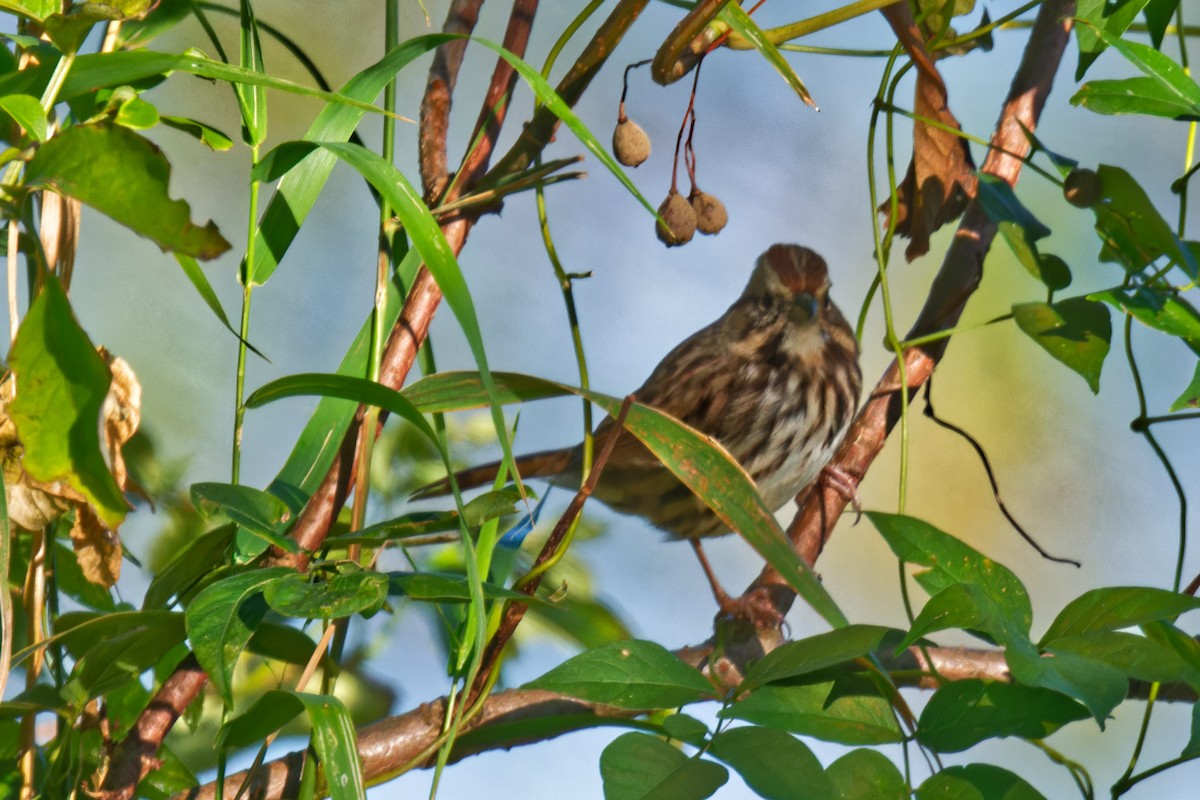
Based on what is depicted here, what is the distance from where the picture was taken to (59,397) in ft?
3.05

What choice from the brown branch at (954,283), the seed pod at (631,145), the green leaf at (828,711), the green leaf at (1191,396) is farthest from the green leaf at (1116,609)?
the seed pod at (631,145)

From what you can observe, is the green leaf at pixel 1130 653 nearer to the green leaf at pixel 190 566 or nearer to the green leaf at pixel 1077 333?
the green leaf at pixel 1077 333

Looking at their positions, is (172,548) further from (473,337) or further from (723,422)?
(723,422)

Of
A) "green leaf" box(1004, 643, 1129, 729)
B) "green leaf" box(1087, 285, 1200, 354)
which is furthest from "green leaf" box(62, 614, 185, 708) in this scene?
"green leaf" box(1087, 285, 1200, 354)

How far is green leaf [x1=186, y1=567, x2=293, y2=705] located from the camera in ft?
2.71

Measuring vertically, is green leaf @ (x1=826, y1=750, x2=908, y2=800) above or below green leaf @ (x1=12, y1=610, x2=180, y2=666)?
below

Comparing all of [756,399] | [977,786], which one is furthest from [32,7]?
[756,399]

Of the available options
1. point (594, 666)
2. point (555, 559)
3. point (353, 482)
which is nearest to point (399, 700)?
point (353, 482)

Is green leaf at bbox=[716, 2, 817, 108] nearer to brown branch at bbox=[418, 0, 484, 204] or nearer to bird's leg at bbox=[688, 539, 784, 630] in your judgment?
brown branch at bbox=[418, 0, 484, 204]

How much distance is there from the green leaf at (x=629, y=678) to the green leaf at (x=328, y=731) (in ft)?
0.46

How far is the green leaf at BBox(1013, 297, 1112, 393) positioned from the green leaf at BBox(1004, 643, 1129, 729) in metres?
0.48

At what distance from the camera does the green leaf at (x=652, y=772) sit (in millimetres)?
787

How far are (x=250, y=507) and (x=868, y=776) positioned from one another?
47cm

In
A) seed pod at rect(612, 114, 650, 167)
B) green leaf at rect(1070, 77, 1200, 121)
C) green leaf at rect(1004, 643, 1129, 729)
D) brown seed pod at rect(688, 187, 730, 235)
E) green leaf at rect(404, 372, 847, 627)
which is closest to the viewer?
green leaf at rect(1004, 643, 1129, 729)
